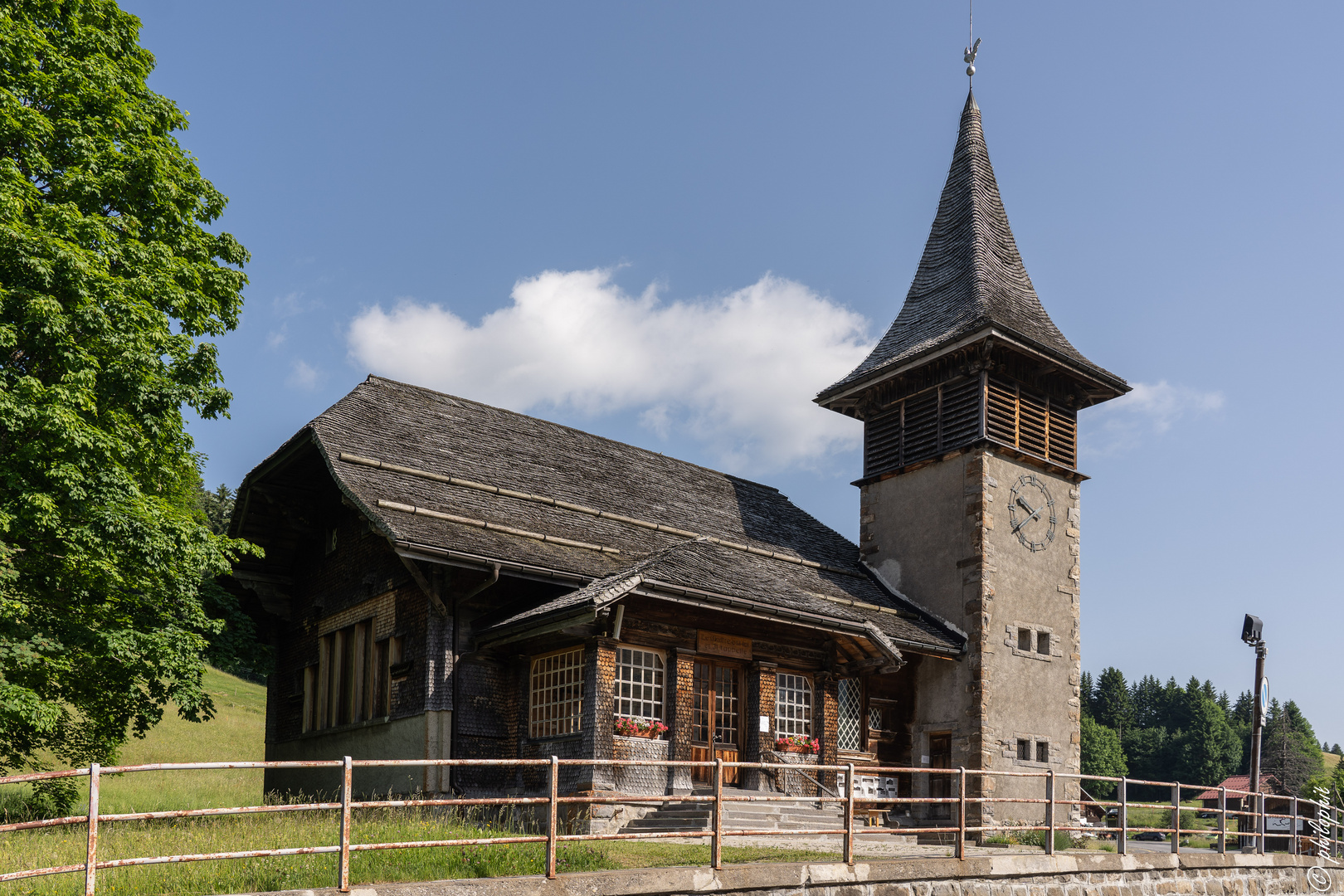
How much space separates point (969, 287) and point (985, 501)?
18.8 ft

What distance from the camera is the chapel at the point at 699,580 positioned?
1719 centimetres

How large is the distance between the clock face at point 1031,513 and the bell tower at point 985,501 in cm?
4

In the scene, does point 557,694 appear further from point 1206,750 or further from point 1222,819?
point 1206,750

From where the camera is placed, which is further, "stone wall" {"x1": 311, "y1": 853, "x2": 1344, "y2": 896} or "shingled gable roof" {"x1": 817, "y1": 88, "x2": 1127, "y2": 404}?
"shingled gable roof" {"x1": 817, "y1": 88, "x2": 1127, "y2": 404}

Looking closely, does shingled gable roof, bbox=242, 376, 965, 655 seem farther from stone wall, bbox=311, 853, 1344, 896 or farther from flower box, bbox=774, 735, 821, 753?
stone wall, bbox=311, 853, 1344, 896

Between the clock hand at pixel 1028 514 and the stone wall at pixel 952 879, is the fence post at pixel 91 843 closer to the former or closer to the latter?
the stone wall at pixel 952 879

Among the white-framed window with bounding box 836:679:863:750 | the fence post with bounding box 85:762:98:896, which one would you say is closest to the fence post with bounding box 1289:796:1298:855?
the white-framed window with bounding box 836:679:863:750

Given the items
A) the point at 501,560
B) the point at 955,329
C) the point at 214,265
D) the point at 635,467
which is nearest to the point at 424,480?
the point at 501,560

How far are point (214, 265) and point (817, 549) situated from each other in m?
13.7

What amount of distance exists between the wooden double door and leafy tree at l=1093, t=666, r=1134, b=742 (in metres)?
117

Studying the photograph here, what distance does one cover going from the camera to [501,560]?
1678cm

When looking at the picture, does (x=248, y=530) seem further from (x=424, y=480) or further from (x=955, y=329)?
(x=955, y=329)

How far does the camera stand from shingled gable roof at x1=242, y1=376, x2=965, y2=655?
1755 centimetres

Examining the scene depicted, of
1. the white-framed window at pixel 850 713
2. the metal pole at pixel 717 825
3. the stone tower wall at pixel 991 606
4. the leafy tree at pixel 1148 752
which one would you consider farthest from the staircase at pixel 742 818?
the leafy tree at pixel 1148 752
